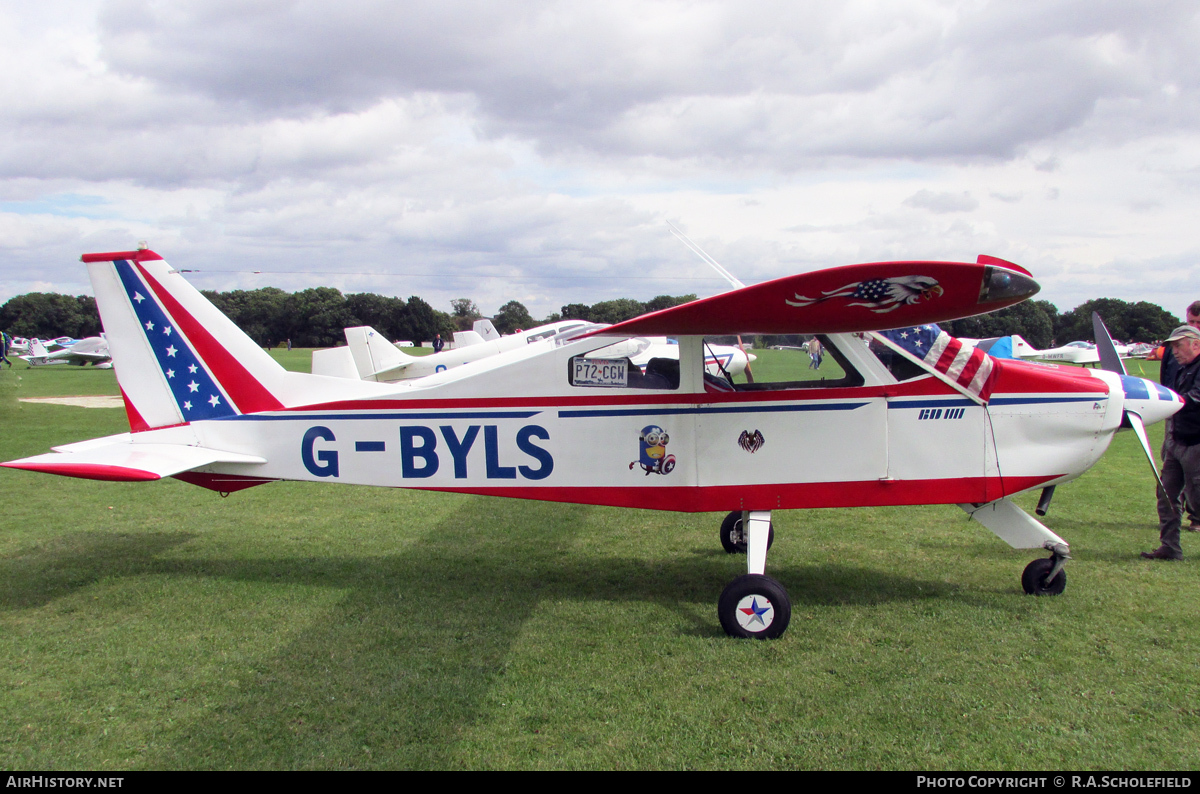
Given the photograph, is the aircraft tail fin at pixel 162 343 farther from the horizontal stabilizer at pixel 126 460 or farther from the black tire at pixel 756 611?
the black tire at pixel 756 611

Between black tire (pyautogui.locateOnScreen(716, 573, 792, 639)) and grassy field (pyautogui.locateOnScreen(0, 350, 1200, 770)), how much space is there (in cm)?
10

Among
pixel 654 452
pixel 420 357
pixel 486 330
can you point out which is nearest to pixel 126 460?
pixel 654 452

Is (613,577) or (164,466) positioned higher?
(164,466)

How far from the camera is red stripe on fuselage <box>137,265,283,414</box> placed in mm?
5371

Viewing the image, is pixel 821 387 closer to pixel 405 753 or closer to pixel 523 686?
pixel 523 686

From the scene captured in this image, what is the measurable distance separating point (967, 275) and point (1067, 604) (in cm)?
261

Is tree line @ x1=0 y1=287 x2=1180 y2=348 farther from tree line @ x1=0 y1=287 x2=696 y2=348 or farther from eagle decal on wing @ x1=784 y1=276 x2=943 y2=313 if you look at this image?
eagle decal on wing @ x1=784 y1=276 x2=943 y2=313

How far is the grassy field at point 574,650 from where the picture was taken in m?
3.17

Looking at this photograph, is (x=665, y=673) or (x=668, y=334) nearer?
(x=665, y=673)

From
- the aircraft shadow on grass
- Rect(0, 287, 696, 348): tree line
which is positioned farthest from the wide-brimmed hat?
Rect(0, 287, 696, 348): tree line

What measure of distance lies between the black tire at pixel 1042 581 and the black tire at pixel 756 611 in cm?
185

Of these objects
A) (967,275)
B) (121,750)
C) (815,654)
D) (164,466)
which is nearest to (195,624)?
(164,466)

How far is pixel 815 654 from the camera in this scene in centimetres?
407

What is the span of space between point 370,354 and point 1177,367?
15388mm
